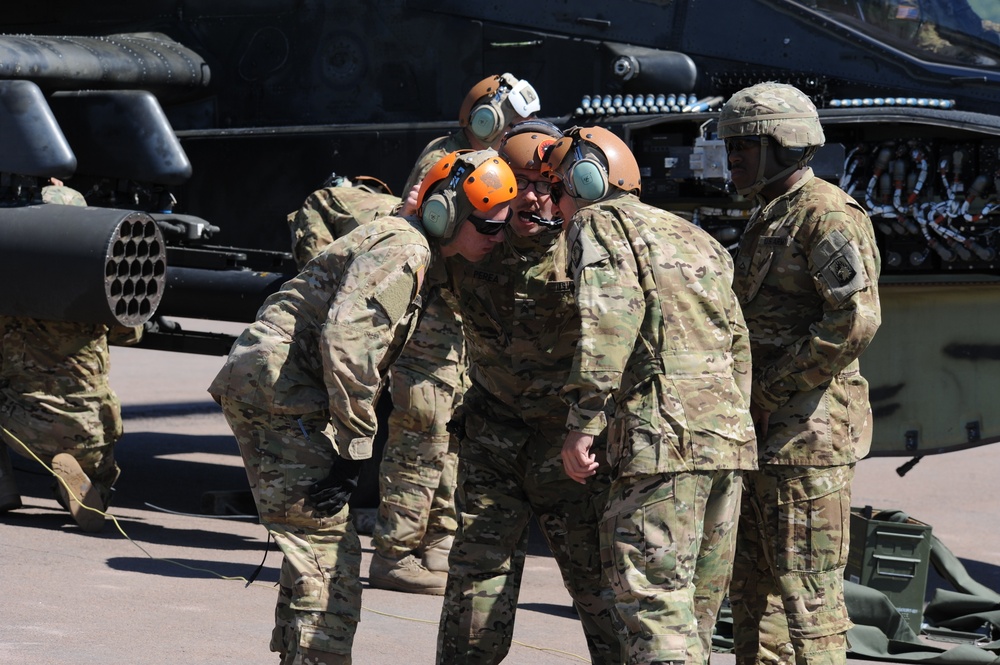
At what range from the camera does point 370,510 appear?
826cm

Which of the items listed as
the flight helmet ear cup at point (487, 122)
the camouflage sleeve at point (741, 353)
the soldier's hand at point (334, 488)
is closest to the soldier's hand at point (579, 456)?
the camouflage sleeve at point (741, 353)

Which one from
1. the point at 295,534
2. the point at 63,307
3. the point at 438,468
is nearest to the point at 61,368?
the point at 63,307

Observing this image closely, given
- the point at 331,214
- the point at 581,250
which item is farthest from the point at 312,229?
the point at 581,250

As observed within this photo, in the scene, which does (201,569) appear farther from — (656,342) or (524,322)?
(656,342)

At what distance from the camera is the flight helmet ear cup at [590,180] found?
475 centimetres

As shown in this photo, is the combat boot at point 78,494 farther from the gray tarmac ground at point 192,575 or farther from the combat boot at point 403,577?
the combat boot at point 403,577

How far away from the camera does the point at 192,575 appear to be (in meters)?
7.07

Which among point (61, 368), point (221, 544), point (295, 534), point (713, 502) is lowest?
point (221, 544)

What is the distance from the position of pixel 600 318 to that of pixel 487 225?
24.7 inches

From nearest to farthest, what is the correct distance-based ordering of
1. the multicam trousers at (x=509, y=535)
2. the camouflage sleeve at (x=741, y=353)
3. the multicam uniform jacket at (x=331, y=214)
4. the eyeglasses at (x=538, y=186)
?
the camouflage sleeve at (x=741, y=353) < the multicam trousers at (x=509, y=535) < the eyeglasses at (x=538, y=186) < the multicam uniform jacket at (x=331, y=214)

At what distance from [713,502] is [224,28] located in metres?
6.11

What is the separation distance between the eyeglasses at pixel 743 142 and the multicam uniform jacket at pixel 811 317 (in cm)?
23

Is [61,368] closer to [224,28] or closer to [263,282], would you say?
[263,282]

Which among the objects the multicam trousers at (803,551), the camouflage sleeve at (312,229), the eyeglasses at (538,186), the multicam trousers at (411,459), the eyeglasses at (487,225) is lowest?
the multicam trousers at (411,459)
